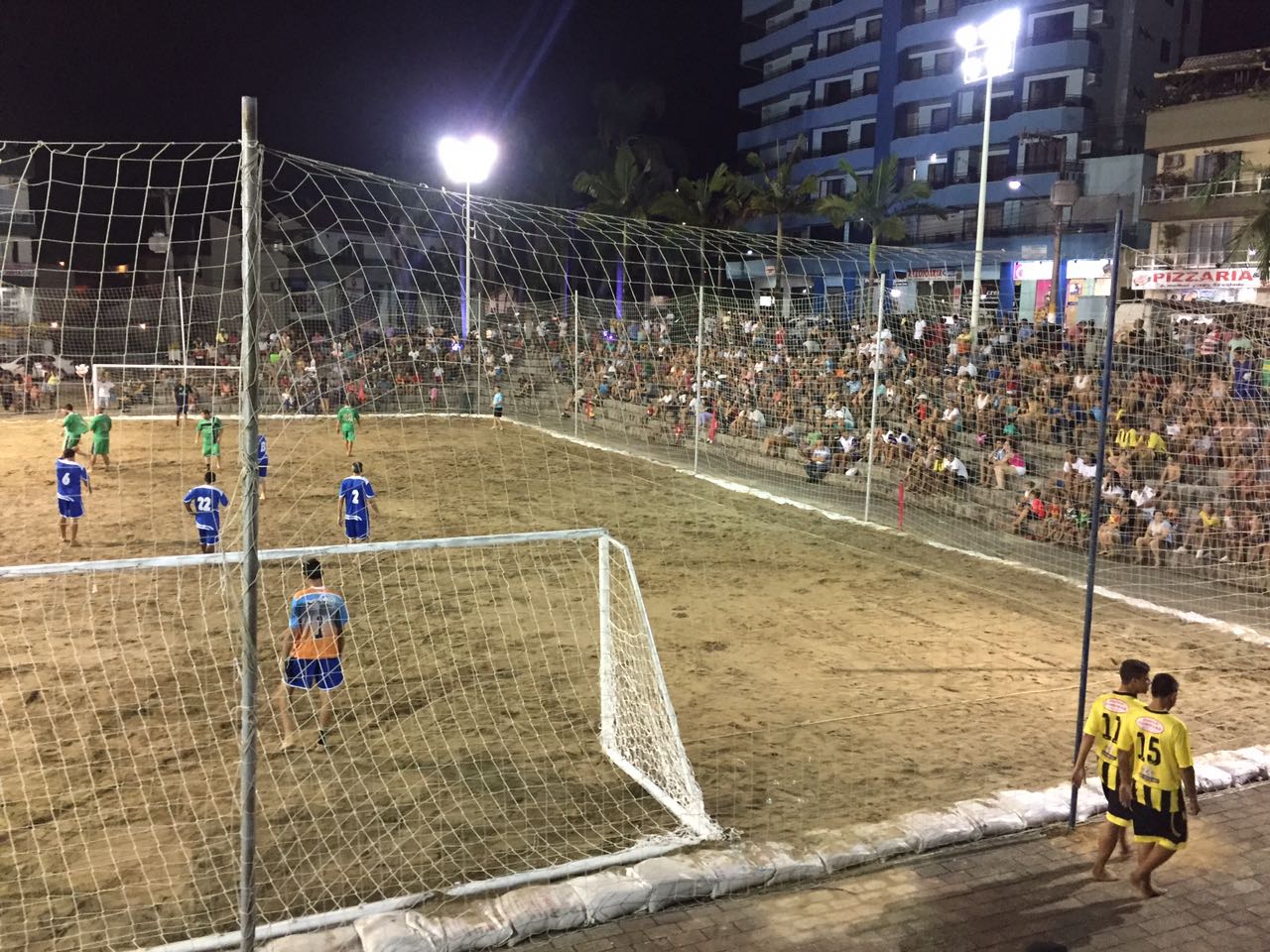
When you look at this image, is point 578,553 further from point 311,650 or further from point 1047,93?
point 1047,93

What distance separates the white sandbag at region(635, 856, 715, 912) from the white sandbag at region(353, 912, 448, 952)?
1007 mm

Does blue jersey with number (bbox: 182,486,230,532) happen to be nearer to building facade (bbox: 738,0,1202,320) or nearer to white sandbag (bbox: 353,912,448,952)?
white sandbag (bbox: 353,912,448,952)

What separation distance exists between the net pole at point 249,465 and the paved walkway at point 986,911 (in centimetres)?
144

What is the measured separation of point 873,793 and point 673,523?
840cm

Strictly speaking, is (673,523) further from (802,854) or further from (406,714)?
(802,854)

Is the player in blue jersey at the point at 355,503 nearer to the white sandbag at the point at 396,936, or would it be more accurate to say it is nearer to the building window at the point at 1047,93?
the white sandbag at the point at 396,936

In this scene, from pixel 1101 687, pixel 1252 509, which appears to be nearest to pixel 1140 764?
pixel 1101 687

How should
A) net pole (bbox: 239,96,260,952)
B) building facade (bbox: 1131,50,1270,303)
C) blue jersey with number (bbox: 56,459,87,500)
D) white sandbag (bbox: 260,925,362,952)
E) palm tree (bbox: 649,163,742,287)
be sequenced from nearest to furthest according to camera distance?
net pole (bbox: 239,96,260,952)
white sandbag (bbox: 260,925,362,952)
blue jersey with number (bbox: 56,459,87,500)
building facade (bbox: 1131,50,1270,303)
palm tree (bbox: 649,163,742,287)

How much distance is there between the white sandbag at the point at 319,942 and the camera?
3848 mm

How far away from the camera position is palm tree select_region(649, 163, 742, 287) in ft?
101

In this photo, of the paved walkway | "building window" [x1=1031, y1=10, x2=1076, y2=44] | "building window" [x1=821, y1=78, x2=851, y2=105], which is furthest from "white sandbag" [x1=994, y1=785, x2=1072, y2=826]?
"building window" [x1=821, y1=78, x2=851, y2=105]

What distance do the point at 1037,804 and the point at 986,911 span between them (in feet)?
3.87

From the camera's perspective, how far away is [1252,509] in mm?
10820

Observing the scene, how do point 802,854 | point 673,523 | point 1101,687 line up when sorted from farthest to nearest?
point 673,523
point 1101,687
point 802,854
